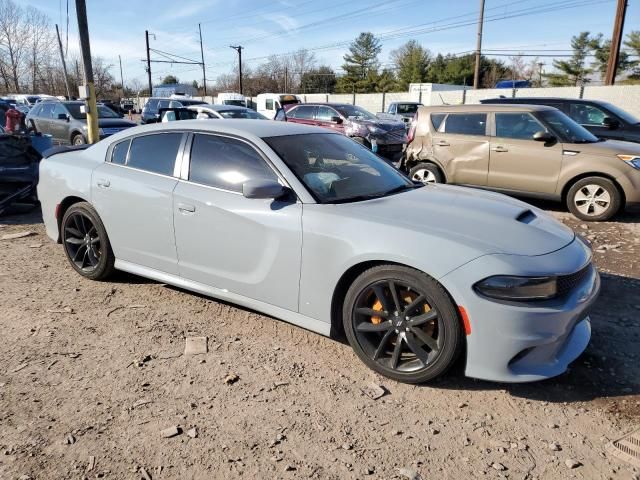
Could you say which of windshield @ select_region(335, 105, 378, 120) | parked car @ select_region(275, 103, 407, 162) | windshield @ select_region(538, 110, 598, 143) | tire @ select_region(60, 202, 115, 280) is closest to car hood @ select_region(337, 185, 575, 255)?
tire @ select_region(60, 202, 115, 280)

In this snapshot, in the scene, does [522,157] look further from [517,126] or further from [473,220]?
[473,220]

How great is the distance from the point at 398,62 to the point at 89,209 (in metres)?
77.0

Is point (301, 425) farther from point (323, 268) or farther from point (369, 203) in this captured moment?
point (369, 203)

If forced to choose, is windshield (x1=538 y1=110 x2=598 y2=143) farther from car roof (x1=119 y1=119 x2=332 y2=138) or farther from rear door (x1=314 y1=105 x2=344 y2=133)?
rear door (x1=314 y1=105 x2=344 y2=133)

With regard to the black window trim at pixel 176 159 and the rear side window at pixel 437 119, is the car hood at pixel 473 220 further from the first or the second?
the rear side window at pixel 437 119

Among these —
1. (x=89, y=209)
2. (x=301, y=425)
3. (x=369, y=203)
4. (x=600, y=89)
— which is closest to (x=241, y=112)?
(x=89, y=209)

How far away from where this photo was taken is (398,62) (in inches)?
2970

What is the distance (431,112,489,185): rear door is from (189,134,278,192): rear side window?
218 inches

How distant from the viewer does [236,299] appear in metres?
3.73

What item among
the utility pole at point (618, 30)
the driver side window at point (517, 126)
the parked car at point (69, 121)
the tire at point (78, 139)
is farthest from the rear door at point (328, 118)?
the utility pole at point (618, 30)

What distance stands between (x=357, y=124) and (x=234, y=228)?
1182cm

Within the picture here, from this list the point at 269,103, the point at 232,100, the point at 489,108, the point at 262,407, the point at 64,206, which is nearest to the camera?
the point at 262,407

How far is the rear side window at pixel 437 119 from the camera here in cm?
878

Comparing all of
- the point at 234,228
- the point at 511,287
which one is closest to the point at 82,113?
the point at 234,228
